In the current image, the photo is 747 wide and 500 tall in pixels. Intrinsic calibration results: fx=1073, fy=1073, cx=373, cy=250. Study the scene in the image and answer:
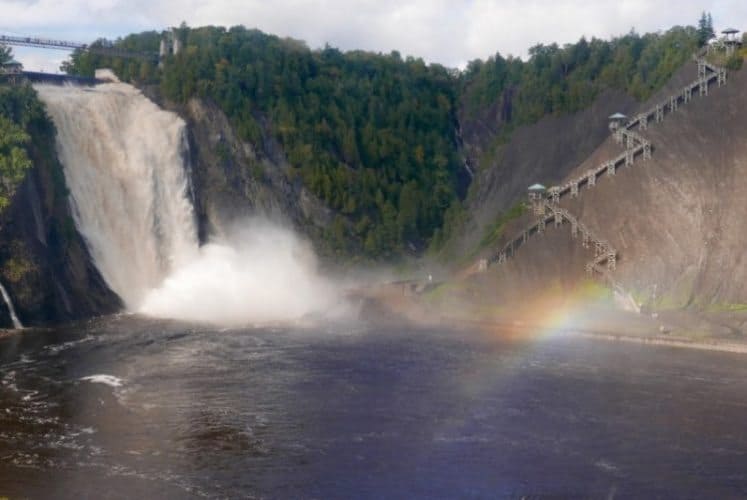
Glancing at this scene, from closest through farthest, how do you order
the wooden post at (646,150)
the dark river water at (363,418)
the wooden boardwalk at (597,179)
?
the dark river water at (363,418)
the wooden boardwalk at (597,179)
the wooden post at (646,150)

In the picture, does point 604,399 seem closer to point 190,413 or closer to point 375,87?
point 190,413

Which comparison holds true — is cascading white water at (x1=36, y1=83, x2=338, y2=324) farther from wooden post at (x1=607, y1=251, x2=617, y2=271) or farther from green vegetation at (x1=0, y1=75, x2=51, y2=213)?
wooden post at (x1=607, y1=251, x2=617, y2=271)

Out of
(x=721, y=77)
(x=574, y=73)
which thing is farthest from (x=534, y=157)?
(x=721, y=77)

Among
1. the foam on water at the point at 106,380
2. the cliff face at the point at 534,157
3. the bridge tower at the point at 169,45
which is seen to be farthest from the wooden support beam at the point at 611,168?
the foam on water at the point at 106,380

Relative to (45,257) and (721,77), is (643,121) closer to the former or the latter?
(721,77)

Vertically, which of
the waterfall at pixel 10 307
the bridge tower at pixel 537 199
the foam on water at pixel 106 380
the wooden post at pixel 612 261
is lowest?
the foam on water at pixel 106 380

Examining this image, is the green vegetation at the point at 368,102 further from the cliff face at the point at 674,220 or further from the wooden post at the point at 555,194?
the cliff face at the point at 674,220
